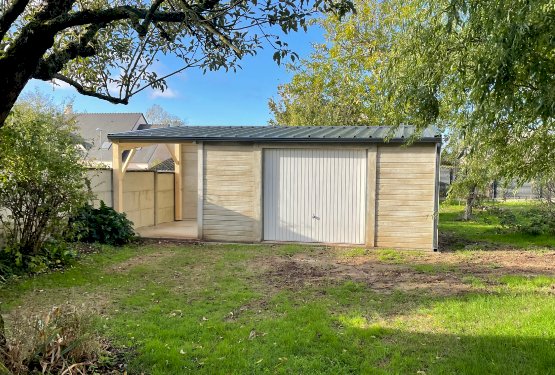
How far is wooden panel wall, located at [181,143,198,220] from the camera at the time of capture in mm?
13828

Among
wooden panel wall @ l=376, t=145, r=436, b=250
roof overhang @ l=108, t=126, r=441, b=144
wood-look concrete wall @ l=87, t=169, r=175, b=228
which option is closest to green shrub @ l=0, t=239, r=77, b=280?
wood-look concrete wall @ l=87, t=169, r=175, b=228

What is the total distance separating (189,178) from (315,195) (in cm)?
598

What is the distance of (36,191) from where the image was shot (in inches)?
241

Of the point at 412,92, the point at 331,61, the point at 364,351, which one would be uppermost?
the point at 331,61

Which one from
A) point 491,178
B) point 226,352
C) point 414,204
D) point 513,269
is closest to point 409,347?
point 226,352

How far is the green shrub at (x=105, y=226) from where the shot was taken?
829 centimetres

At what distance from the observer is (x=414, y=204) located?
28.1ft

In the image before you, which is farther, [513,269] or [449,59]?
[513,269]

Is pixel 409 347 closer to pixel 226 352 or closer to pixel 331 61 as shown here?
pixel 226 352

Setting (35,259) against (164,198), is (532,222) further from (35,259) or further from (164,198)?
(35,259)

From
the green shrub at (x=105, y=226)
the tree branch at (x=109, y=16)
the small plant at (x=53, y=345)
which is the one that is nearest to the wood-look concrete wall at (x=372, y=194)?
the green shrub at (x=105, y=226)

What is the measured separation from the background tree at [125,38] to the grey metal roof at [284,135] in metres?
5.17

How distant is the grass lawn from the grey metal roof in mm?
2478

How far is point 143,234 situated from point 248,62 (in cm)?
763
